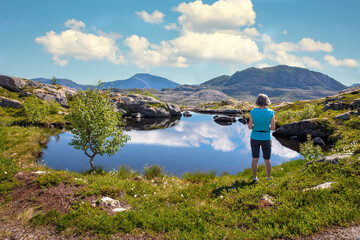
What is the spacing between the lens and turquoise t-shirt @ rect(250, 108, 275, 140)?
861 centimetres

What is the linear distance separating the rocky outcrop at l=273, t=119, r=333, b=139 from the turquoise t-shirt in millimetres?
25023

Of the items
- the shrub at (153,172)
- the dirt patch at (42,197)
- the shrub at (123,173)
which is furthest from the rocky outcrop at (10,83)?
the dirt patch at (42,197)

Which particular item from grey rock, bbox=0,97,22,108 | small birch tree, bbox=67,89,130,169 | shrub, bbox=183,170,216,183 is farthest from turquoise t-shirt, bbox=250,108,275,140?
grey rock, bbox=0,97,22,108

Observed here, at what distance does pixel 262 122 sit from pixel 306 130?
87.9ft

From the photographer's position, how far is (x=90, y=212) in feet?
Answer: 22.2

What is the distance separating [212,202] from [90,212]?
4643 mm

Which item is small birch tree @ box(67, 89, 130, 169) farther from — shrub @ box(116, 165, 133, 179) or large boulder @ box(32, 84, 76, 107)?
large boulder @ box(32, 84, 76, 107)

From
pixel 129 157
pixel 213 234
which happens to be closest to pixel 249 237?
pixel 213 234

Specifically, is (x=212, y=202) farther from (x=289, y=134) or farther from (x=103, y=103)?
(x=289, y=134)

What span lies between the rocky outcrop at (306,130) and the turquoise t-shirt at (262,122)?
2502 centimetres

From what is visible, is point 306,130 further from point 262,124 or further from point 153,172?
point 153,172

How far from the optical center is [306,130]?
29969 mm

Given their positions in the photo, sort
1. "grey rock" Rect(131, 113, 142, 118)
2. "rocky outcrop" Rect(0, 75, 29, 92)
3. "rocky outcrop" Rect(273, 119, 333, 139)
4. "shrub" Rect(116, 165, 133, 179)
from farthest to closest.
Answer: "grey rock" Rect(131, 113, 142, 118)
"rocky outcrop" Rect(0, 75, 29, 92)
"rocky outcrop" Rect(273, 119, 333, 139)
"shrub" Rect(116, 165, 133, 179)

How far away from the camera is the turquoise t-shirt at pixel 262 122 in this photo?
8.61 meters
